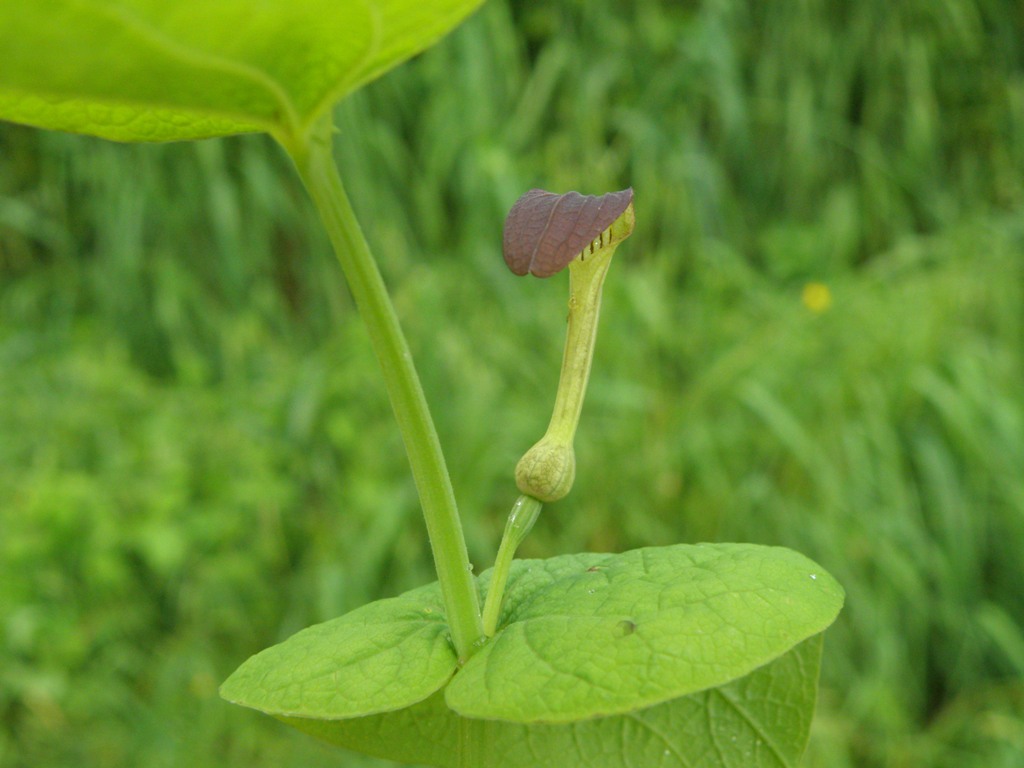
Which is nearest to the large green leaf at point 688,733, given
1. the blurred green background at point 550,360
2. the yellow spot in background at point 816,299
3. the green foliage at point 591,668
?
the green foliage at point 591,668

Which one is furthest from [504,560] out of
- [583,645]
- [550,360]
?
[550,360]

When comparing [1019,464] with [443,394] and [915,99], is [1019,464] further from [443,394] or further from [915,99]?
[915,99]

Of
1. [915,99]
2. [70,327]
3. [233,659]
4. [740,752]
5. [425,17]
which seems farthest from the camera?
[915,99]

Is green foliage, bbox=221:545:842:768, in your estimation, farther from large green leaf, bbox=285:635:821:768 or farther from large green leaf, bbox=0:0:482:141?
large green leaf, bbox=0:0:482:141

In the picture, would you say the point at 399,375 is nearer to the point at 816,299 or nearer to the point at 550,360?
the point at 550,360

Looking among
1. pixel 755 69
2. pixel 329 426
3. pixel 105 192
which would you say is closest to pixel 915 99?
pixel 755 69

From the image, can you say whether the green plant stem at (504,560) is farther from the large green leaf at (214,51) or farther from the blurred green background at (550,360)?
the blurred green background at (550,360)
